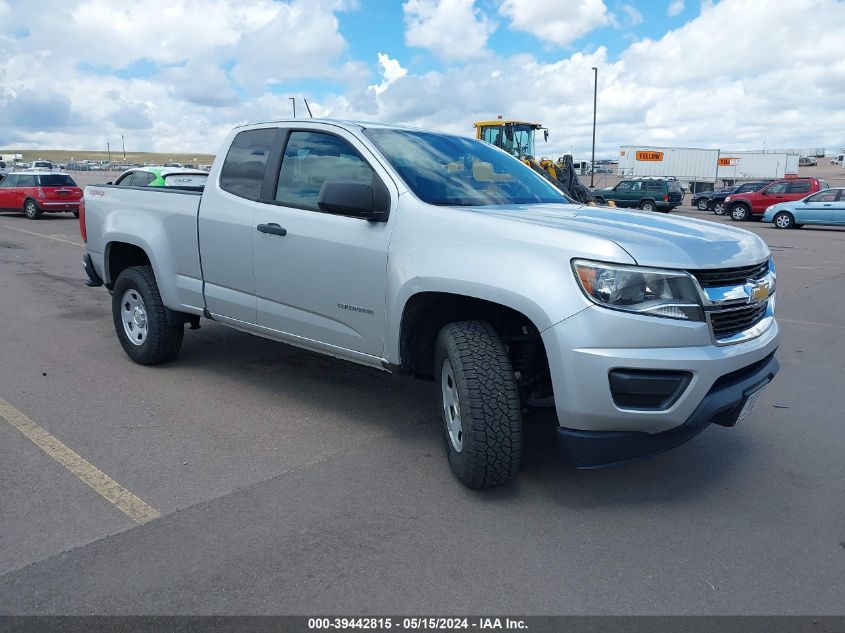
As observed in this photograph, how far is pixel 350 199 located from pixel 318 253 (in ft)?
1.87

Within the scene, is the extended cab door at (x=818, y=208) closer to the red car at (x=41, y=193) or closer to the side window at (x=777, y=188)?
the side window at (x=777, y=188)

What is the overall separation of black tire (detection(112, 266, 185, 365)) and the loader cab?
1956cm

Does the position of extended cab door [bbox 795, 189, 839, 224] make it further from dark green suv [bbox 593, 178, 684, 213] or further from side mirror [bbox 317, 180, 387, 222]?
side mirror [bbox 317, 180, 387, 222]

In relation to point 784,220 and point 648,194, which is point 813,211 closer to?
point 784,220

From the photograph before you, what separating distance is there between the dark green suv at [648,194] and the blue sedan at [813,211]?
654cm

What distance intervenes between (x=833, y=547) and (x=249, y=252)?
12.0ft

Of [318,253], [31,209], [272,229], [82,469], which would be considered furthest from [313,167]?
[31,209]

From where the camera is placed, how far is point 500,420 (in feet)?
11.2

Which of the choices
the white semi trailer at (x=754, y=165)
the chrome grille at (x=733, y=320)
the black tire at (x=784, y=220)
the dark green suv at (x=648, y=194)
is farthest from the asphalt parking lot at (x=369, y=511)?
the white semi trailer at (x=754, y=165)

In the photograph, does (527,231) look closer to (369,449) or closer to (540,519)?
(540,519)

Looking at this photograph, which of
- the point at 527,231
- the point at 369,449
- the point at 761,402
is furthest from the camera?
the point at 761,402

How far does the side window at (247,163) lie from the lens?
4887 millimetres

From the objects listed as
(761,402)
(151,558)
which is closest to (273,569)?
(151,558)

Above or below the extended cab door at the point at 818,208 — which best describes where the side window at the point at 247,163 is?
above
